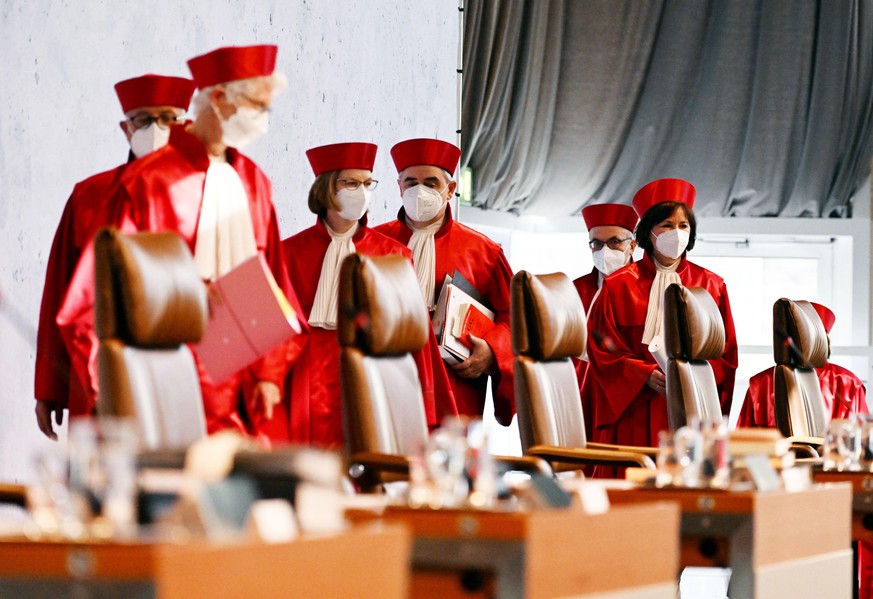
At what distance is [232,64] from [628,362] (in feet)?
6.82

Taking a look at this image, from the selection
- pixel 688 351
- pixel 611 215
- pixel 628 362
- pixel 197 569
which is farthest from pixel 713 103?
pixel 197 569

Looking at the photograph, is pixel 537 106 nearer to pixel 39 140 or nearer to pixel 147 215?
pixel 39 140

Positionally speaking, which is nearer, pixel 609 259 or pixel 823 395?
pixel 823 395

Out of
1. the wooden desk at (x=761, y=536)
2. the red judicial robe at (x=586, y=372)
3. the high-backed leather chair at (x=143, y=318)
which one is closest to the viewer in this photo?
the wooden desk at (x=761, y=536)

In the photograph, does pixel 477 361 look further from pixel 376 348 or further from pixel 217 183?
pixel 376 348

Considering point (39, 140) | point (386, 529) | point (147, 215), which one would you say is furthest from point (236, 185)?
point (386, 529)

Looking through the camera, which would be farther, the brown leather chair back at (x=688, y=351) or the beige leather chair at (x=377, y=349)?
the brown leather chair back at (x=688, y=351)

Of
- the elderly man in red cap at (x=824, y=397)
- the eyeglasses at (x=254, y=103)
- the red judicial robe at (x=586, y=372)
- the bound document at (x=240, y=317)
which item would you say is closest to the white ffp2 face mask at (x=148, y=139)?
the eyeglasses at (x=254, y=103)

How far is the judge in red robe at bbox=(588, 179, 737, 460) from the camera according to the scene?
4.49m

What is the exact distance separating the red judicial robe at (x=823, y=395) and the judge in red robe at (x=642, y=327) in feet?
1.39

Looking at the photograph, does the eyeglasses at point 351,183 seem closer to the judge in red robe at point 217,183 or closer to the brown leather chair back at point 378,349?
the judge in red robe at point 217,183

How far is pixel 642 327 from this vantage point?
4668mm

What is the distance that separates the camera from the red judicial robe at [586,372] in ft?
15.6

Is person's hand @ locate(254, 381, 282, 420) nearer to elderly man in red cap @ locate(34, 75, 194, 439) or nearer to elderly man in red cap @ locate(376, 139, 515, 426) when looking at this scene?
elderly man in red cap @ locate(34, 75, 194, 439)
